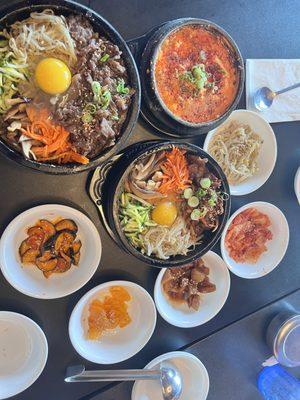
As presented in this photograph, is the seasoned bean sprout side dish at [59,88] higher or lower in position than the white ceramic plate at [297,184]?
higher

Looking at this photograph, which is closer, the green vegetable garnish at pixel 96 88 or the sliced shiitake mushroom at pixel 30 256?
the green vegetable garnish at pixel 96 88

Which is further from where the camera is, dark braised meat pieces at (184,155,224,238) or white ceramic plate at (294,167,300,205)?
white ceramic plate at (294,167,300,205)

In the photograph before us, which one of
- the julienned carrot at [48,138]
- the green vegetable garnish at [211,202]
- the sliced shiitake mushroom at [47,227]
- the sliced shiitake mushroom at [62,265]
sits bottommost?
the sliced shiitake mushroom at [62,265]

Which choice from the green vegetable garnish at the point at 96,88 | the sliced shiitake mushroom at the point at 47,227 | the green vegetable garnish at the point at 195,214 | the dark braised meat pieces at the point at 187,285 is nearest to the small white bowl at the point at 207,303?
the dark braised meat pieces at the point at 187,285

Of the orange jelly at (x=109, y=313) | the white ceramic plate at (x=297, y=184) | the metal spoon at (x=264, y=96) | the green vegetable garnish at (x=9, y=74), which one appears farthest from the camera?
the white ceramic plate at (x=297, y=184)

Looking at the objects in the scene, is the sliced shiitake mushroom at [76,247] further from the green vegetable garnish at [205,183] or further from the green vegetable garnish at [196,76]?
the green vegetable garnish at [196,76]

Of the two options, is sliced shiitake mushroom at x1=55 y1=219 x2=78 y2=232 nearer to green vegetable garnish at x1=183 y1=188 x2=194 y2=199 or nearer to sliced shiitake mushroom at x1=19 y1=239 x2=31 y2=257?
sliced shiitake mushroom at x1=19 y1=239 x2=31 y2=257

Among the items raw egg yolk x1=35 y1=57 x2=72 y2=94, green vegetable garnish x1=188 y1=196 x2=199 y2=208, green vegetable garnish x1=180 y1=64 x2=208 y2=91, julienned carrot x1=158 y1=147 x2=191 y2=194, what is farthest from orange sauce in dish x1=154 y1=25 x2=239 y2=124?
raw egg yolk x1=35 y1=57 x2=72 y2=94

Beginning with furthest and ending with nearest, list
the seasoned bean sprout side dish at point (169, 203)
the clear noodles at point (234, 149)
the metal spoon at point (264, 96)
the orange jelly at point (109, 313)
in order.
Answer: the metal spoon at point (264, 96), the clear noodles at point (234, 149), the orange jelly at point (109, 313), the seasoned bean sprout side dish at point (169, 203)
